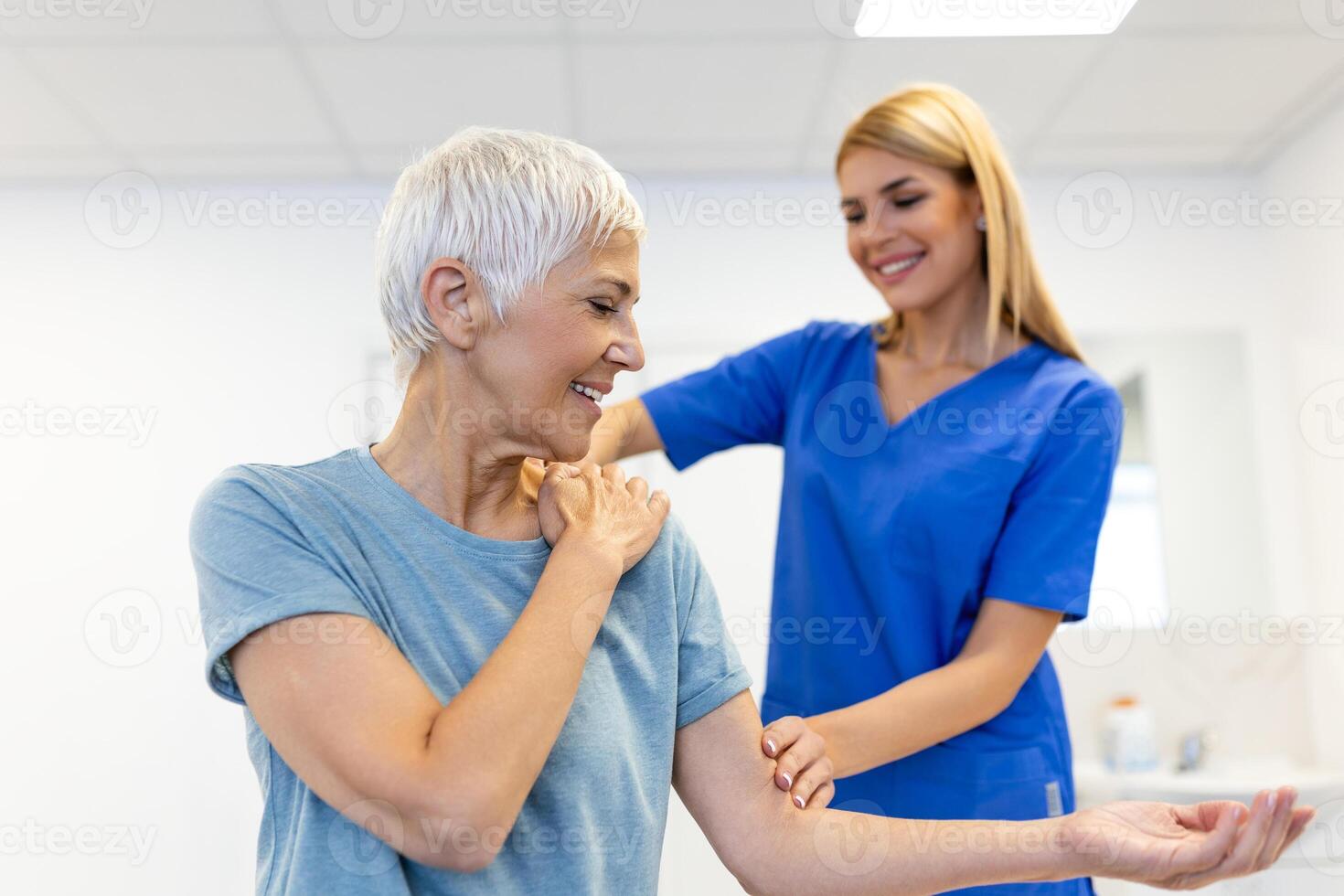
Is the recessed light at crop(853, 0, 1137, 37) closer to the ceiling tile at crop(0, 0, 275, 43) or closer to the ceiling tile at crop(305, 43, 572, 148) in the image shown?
A: the ceiling tile at crop(305, 43, 572, 148)

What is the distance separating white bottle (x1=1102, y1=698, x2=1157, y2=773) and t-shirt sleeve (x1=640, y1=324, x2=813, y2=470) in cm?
175

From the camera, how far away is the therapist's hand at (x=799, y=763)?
3.39ft

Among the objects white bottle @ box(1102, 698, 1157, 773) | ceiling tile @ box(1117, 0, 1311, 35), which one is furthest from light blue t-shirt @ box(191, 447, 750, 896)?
white bottle @ box(1102, 698, 1157, 773)

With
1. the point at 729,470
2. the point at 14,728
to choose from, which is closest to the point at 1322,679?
the point at 729,470

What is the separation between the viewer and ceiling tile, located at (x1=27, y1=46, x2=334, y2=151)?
7.89 ft

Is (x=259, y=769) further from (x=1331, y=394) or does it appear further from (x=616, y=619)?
(x=1331, y=394)

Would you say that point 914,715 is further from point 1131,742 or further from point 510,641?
point 1131,742

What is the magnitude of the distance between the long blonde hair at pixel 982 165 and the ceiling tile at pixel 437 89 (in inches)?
49.6

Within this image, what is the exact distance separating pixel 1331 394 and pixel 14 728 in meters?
3.60

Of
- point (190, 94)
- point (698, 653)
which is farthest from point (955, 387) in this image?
point (190, 94)

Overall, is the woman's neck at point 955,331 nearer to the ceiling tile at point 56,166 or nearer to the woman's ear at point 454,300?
the woman's ear at point 454,300

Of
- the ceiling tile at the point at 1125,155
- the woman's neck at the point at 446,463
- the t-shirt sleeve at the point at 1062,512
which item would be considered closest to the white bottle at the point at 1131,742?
the ceiling tile at the point at 1125,155

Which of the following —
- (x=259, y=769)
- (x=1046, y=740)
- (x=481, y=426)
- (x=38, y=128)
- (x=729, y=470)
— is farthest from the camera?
(x=729, y=470)

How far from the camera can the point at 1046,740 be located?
1303 millimetres
